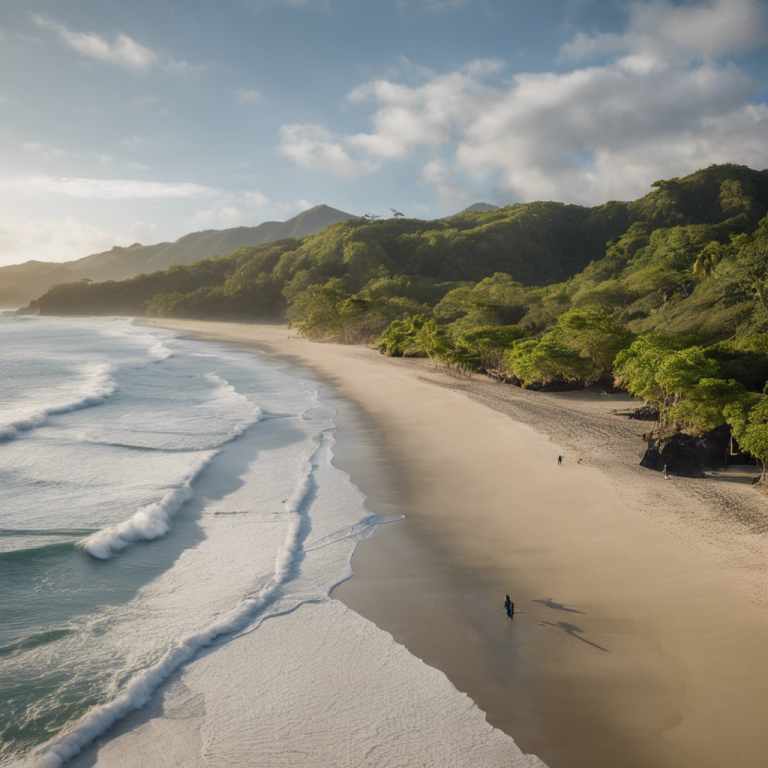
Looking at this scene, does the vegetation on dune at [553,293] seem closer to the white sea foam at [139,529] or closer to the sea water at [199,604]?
the sea water at [199,604]

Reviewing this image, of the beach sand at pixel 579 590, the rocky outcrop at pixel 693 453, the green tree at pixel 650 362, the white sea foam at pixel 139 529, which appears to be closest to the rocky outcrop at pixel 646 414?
the green tree at pixel 650 362

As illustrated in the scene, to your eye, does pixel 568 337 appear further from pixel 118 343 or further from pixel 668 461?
pixel 118 343

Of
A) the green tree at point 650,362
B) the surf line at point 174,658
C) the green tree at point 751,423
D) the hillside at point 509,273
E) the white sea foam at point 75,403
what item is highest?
the hillside at point 509,273

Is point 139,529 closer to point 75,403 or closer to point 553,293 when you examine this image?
point 75,403

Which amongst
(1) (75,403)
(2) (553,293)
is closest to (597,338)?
(2) (553,293)

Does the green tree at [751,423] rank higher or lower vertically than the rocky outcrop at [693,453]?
higher

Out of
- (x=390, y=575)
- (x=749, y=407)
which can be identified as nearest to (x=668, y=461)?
(x=749, y=407)

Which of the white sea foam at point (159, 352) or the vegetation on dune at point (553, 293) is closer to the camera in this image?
the vegetation on dune at point (553, 293)

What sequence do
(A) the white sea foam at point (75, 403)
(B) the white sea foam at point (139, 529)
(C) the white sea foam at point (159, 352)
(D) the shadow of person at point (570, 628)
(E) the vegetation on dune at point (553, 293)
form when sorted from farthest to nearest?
1. (C) the white sea foam at point (159, 352)
2. (A) the white sea foam at point (75, 403)
3. (E) the vegetation on dune at point (553, 293)
4. (B) the white sea foam at point (139, 529)
5. (D) the shadow of person at point (570, 628)
